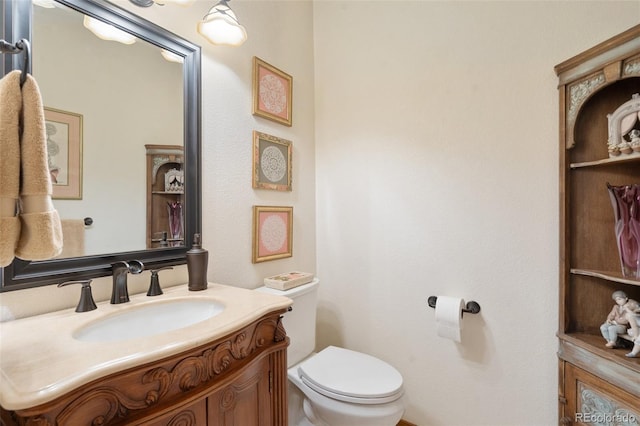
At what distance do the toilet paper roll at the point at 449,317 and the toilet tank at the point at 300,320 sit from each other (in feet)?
2.13

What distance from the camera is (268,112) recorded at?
164cm

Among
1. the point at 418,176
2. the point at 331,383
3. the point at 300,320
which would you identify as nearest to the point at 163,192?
the point at 300,320

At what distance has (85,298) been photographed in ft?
2.94

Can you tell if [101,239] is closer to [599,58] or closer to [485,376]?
[485,376]

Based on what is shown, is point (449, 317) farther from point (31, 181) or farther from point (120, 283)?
point (31, 181)

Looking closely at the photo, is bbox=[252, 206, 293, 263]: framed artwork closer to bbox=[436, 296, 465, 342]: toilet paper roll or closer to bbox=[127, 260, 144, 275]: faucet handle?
bbox=[127, 260, 144, 275]: faucet handle

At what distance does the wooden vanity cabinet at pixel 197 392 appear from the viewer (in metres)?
0.55

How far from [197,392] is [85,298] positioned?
49 centimetres

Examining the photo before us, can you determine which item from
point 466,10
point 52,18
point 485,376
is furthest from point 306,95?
point 485,376

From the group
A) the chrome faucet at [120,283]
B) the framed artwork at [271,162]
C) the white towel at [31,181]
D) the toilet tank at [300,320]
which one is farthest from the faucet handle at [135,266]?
the framed artwork at [271,162]

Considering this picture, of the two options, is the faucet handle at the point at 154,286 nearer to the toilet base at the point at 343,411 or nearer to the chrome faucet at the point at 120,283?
the chrome faucet at the point at 120,283

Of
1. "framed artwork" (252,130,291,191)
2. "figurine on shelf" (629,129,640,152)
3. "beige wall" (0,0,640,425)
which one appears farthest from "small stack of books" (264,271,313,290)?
"figurine on shelf" (629,129,640,152)

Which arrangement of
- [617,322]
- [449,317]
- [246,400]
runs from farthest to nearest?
[449,317]
[617,322]
[246,400]

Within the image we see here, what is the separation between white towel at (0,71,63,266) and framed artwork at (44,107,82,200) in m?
0.39
